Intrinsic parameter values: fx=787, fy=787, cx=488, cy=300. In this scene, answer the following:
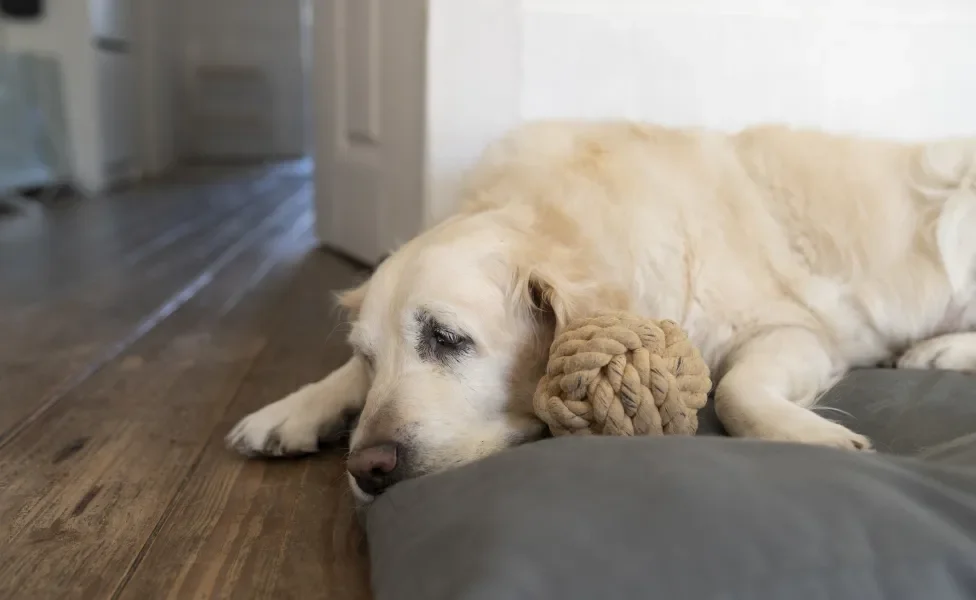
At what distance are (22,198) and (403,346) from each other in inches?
172

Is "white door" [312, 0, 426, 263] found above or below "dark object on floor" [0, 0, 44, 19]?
below

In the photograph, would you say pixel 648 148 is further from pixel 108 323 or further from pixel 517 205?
pixel 108 323

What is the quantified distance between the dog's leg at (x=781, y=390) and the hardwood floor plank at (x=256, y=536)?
2.00 feet

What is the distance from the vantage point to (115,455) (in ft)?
4.33

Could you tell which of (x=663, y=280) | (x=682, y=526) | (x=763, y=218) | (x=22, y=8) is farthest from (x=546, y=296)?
(x=22, y=8)

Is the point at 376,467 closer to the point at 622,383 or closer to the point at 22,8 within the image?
the point at 622,383

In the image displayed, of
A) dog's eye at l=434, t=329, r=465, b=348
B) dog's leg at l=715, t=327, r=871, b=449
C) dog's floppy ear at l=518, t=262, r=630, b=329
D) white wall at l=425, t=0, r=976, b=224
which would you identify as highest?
white wall at l=425, t=0, r=976, b=224

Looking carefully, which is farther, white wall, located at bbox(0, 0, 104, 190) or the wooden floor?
white wall, located at bbox(0, 0, 104, 190)

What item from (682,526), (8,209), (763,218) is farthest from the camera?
(8,209)

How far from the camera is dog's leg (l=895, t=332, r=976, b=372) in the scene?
1.51 metres

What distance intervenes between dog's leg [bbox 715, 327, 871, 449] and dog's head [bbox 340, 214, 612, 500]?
1.03ft

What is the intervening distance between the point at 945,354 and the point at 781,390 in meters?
0.45

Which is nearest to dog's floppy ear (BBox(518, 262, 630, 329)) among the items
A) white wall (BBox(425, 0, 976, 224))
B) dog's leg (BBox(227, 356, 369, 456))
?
dog's leg (BBox(227, 356, 369, 456))

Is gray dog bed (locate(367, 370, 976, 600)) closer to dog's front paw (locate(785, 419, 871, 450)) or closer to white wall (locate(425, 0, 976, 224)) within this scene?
dog's front paw (locate(785, 419, 871, 450))
